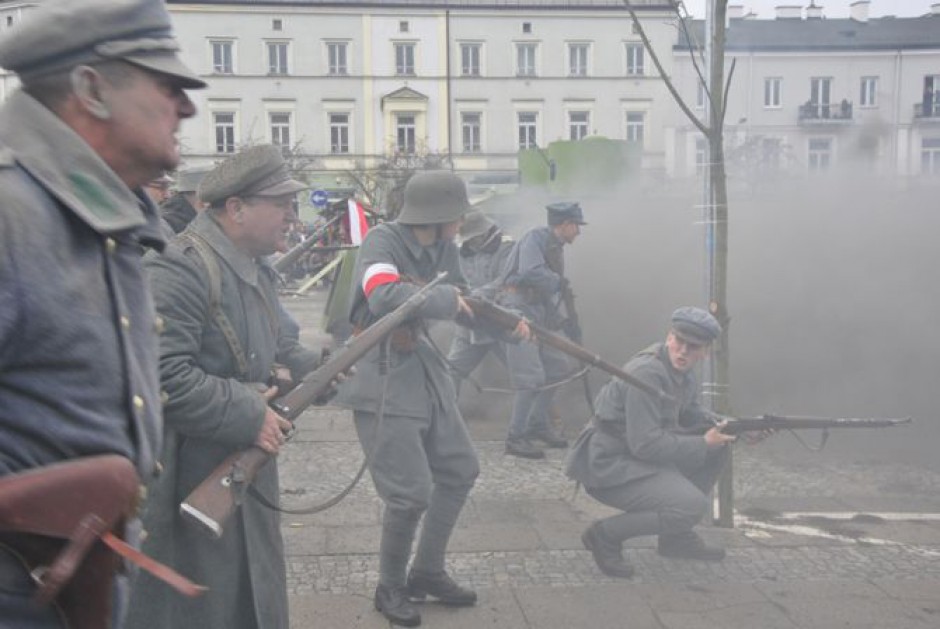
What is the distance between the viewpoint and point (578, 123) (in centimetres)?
5516

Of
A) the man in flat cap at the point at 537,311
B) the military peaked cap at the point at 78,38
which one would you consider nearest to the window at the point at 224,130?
the man in flat cap at the point at 537,311

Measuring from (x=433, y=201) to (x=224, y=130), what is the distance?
51035 millimetres

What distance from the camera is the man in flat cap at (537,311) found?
25.9ft

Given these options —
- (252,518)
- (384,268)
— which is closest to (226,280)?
(252,518)

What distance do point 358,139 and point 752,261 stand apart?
43832 mm

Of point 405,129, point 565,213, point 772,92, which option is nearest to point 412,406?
point 565,213

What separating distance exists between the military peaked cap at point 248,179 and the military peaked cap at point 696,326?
8.14ft

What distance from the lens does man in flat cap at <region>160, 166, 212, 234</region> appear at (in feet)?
18.7

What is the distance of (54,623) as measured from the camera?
150 centimetres

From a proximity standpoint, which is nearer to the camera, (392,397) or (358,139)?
(392,397)

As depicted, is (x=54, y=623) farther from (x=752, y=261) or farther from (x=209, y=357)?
(x=752, y=261)

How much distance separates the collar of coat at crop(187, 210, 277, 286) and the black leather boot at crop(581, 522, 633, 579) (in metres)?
2.66

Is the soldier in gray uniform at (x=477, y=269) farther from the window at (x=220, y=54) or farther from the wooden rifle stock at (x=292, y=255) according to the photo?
the window at (x=220, y=54)

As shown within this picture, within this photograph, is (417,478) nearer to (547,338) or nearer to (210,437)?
(547,338)
